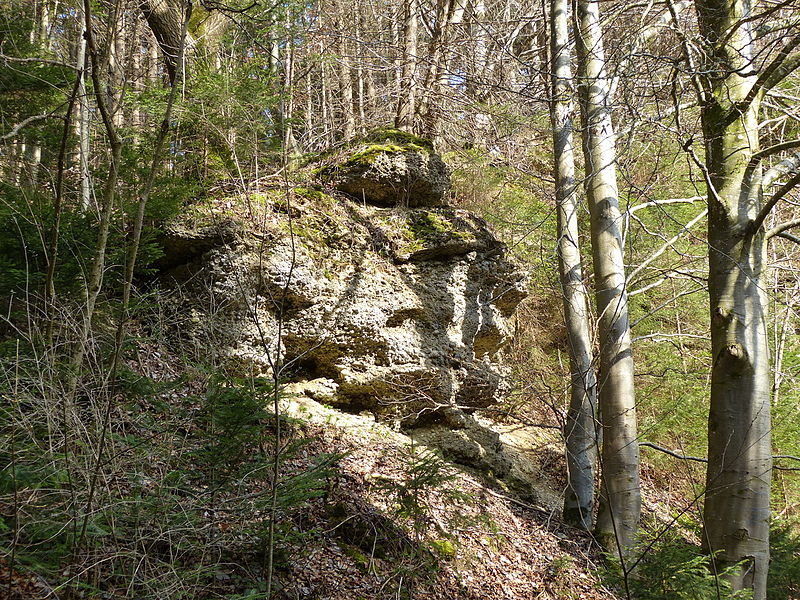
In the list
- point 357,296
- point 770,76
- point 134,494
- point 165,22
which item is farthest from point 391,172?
point 134,494

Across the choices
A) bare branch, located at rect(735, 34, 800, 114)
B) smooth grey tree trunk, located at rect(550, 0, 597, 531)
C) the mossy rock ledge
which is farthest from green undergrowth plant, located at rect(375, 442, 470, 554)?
the mossy rock ledge

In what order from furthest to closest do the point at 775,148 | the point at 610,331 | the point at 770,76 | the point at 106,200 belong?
the point at 610,331 → the point at 770,76 → the point at 775,148 → the point at 106,200

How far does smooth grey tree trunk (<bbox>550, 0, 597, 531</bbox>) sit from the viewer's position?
6105 mm

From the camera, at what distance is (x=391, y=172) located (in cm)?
738

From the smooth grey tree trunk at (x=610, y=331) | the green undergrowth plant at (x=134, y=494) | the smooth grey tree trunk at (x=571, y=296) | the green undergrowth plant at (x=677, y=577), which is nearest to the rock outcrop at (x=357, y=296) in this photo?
the smooth grey tree trunk at (x=571, y=296)

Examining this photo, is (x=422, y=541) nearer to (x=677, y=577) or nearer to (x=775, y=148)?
(x=677, y=577)

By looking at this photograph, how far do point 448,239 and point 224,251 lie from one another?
2.84 m

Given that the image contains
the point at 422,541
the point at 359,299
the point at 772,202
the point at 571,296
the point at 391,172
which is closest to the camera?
the point at 772,202

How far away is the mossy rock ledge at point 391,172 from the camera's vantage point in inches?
290

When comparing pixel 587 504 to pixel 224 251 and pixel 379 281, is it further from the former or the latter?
pixel 224 251

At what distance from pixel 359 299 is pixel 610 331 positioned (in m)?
2.83

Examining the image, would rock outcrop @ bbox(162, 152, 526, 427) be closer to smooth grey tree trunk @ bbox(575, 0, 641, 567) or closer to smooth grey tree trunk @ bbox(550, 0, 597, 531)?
smooth grey tree trunk @ bbox(550, 0, 597, 531)

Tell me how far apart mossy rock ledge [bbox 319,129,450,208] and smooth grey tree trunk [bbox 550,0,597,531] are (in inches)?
67.0

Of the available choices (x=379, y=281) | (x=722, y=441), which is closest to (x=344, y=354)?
(x=379, y=281)
